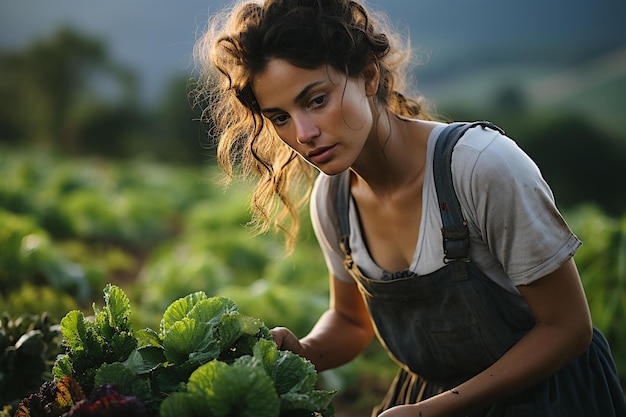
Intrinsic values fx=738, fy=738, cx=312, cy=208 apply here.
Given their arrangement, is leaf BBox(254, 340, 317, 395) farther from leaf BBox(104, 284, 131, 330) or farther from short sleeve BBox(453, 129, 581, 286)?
short sleeve BBox(453, 129, 581, 286)

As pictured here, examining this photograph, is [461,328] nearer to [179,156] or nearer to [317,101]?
[317,101]

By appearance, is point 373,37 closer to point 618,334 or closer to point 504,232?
point 504,232

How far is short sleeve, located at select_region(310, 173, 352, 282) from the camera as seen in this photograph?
2135 millimetres

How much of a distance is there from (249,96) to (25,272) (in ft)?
10.4

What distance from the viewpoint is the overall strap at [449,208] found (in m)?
1.75

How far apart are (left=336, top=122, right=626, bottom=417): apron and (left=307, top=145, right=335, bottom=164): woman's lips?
0.87ft

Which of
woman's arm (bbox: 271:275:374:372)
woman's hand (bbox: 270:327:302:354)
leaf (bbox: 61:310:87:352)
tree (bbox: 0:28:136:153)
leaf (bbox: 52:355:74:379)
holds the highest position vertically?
tree (bbox: 0:28:136:153)

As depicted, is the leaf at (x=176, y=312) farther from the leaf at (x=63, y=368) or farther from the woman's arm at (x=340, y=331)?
the woman's arm at (x=340, y=331)

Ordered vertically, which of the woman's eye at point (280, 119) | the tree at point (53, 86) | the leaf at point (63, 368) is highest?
the tree at point (53, 86)

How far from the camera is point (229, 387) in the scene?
1.25 metres

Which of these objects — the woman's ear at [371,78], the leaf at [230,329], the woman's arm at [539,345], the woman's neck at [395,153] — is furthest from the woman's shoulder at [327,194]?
the leaf at [230,329]

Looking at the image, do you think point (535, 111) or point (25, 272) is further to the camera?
point (535, 111)

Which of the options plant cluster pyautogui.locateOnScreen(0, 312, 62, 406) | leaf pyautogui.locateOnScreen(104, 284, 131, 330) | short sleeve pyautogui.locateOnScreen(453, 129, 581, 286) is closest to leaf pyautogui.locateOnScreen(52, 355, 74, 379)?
leaf pyautogui.locateOnScreen(104, 284, 131, 330)

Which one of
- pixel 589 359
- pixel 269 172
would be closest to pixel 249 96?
pixel 269 172
